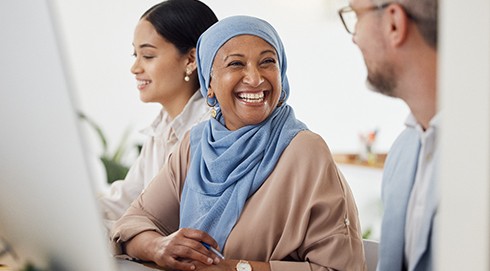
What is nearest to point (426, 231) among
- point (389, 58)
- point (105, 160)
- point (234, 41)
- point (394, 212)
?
Result: point (394, 212)

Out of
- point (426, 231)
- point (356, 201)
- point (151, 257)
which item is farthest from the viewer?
point (151, 257)

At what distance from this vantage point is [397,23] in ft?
2.08

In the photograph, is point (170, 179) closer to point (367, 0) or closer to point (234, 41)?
point (234, 41)

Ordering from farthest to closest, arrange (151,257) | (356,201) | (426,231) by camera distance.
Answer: (151,257)
(356,201)
(426,231)

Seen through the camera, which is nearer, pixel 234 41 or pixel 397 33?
pixel 397 33

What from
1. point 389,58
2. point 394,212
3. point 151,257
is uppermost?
point 389,58

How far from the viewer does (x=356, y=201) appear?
74cm

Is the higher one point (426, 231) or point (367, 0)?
point (367, 0)

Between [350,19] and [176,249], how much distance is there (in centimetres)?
35

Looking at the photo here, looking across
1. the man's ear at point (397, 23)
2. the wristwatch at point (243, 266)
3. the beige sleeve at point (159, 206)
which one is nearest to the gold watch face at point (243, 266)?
the wristwatch at point (243, 266)

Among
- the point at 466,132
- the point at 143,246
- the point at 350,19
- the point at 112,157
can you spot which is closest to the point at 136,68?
the point at 112,157

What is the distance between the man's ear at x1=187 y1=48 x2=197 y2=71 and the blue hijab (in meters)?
0.02

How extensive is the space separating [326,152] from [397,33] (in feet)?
0.61

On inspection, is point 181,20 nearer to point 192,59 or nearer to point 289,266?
point 192,59
